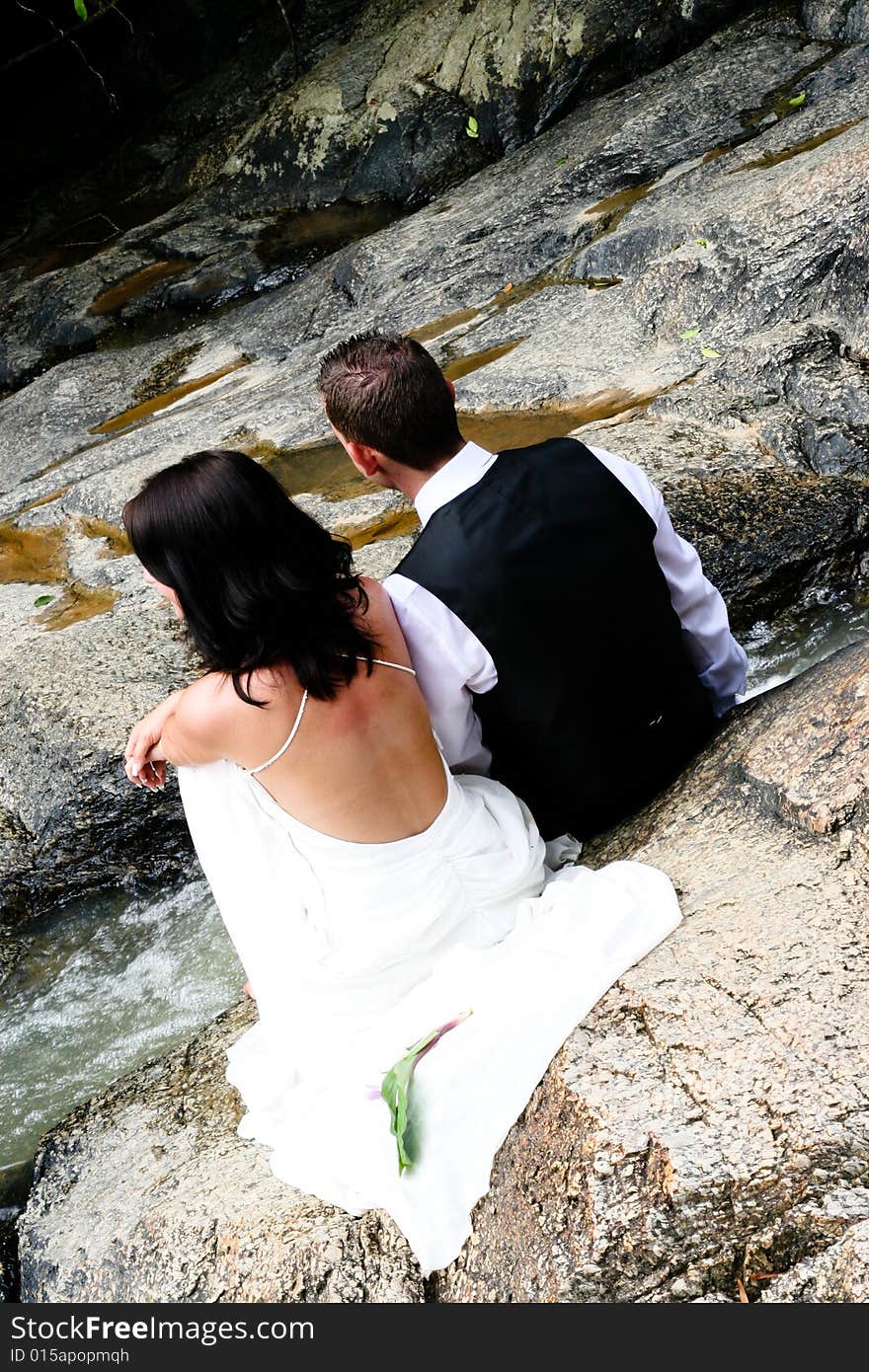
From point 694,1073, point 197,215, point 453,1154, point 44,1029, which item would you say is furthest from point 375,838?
point 197,215

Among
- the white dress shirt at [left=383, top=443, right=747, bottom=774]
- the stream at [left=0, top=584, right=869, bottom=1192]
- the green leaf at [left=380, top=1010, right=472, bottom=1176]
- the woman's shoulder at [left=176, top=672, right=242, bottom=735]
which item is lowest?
the stream at [left=0, top=584, right=869, bottom=1192]

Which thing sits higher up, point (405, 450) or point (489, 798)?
point (405, 450)

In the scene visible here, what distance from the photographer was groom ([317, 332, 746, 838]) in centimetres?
268

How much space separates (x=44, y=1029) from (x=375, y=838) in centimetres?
177

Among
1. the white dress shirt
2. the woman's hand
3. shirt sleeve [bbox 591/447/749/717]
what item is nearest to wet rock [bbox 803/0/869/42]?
shirt sleeve [bbox 591/447/749/717]

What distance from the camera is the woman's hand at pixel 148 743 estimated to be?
8.64 ft

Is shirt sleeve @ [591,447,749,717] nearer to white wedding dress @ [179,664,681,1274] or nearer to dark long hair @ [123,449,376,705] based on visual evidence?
white wedding dress @ [179,664,681,1274]

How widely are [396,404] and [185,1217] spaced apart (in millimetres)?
1932

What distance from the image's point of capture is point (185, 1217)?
102 inches

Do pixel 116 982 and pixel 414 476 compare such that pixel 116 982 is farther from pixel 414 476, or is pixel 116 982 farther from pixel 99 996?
pixel 414 476

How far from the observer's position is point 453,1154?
7.18 feet

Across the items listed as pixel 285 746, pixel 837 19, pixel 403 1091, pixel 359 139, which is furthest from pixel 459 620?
pixel 359 139

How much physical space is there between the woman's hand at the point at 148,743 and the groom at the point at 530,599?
1.92 feet

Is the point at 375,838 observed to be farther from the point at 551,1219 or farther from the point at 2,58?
the point at 2,58
